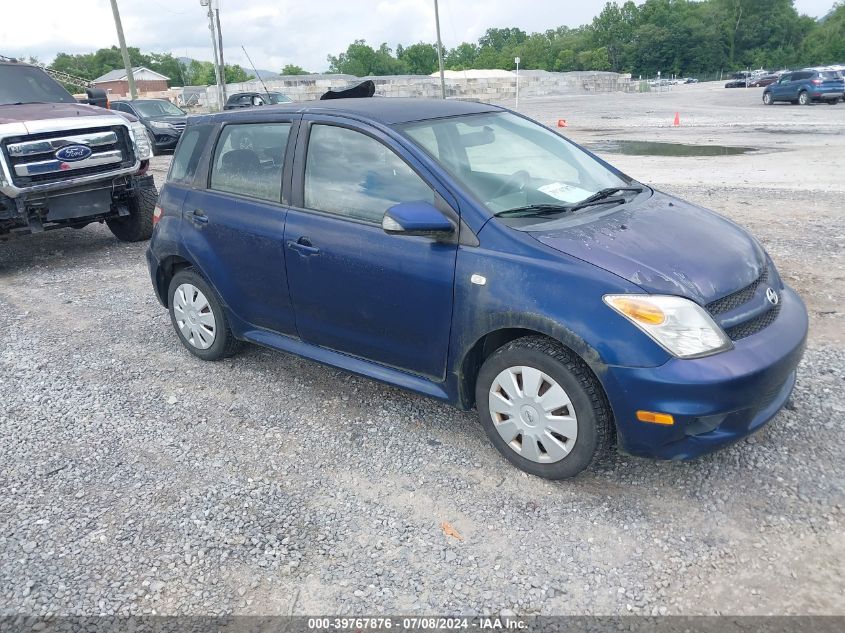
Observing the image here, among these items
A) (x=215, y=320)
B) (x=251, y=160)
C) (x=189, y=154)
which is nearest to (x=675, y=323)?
(x=251, y=160)

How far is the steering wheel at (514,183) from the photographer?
358 cm

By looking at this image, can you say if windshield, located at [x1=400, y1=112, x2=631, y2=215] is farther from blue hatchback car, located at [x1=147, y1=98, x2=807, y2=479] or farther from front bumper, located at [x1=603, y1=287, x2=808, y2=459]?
front bumper, located at [x1=603, y1=287, x2=808, y2=459]

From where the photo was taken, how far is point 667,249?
10.6 ft

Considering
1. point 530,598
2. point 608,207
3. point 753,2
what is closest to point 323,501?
point 530,598

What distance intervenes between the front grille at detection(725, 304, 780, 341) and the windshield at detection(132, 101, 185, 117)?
1943 cm

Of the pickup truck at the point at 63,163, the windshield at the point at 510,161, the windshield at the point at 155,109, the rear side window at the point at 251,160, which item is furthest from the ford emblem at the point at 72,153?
the windshield at the point at 155,109

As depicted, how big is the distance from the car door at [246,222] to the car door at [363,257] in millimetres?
148

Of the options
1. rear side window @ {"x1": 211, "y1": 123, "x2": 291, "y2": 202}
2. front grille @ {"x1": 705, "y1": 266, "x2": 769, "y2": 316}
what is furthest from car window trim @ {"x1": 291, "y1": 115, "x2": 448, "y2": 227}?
front grille @ {"x1": 705, "y1": 266, "x2": 769, "y2": 316}

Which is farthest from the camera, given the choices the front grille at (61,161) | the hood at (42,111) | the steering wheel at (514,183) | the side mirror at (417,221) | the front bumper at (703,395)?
the hood at (42,111)

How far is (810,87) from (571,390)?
32.4 m

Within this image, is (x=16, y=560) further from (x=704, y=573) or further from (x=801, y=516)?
(x=801, y=516)

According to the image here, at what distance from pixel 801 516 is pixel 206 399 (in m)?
3.39

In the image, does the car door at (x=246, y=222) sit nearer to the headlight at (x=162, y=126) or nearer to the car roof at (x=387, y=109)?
the car roof at (x=387, y=109)

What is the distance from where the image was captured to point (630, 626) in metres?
2.48
